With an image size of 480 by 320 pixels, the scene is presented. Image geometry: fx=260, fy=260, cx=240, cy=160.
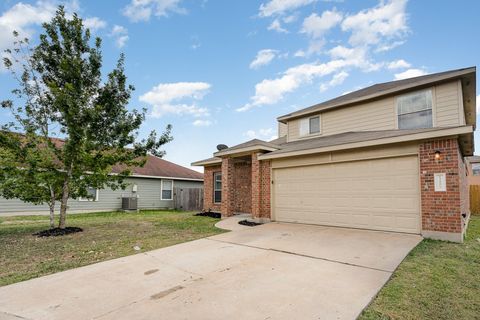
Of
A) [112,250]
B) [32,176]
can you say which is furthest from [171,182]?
[112,250]

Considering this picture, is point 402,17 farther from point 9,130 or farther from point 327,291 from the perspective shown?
point 9,130

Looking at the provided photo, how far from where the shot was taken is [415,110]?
9148mm

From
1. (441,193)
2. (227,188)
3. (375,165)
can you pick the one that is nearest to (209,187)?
(227,188)

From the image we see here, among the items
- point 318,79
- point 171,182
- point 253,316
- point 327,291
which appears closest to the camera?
point 253,316

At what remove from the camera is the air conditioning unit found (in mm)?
17062

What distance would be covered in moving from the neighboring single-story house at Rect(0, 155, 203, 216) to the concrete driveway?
39.8 ft

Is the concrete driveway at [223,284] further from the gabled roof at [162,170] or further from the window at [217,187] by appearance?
the gabled roof at [162,170]

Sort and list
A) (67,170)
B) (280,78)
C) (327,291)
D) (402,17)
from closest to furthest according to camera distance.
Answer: (327,291) → (67,170) → (402,17) → (280,78)

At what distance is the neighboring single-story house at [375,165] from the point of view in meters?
6.46

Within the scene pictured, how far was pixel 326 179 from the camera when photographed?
8.55m

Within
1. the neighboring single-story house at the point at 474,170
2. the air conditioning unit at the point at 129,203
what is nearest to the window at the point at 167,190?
the air conditioning unit at the point at 129,203

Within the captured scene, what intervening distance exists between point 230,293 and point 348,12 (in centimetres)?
1067

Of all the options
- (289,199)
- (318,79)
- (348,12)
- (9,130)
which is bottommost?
(289,199)

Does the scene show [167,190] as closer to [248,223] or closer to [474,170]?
[248,223]
